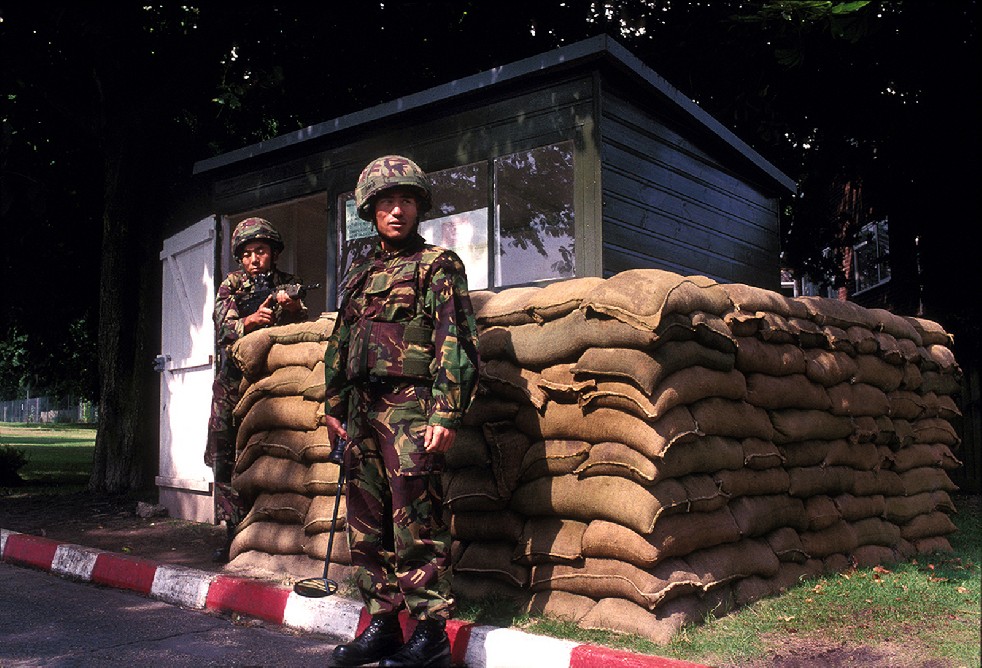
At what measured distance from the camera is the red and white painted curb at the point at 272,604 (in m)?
3.49

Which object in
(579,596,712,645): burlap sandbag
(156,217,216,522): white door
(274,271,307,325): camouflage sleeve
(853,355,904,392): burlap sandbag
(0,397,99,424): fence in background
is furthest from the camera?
(0,397,99,424): fence in background

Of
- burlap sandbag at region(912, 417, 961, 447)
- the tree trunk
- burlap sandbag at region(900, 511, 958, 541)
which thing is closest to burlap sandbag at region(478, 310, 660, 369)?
burlap sandbag at region(900, 511, 958, 541)

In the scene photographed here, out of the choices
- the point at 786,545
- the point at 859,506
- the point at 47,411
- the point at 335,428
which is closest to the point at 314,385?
the point at 335,428

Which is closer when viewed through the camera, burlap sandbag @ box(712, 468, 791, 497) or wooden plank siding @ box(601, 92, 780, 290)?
burlap sandbag @ box(712, 468, 791, 497)

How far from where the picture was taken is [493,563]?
14.2 feet

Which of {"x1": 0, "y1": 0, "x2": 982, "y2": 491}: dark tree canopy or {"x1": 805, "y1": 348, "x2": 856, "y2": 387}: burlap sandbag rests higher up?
{"x1": 0, "y1": 0, "x2": 982, "y2": 491}: dark tree canopy

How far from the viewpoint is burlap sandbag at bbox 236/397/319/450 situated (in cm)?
538

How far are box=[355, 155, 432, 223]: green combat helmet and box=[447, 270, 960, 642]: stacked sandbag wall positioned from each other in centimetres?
95

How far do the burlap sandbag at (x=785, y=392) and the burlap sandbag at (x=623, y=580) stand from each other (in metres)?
1.28

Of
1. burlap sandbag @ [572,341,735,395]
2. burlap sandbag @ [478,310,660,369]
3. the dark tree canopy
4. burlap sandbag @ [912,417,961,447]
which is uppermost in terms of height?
the dark tree canopy

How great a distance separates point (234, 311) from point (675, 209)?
167 inches

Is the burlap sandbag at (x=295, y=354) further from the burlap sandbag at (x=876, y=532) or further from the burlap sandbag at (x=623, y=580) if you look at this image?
the burlap sandbag at (x=876, y=532)

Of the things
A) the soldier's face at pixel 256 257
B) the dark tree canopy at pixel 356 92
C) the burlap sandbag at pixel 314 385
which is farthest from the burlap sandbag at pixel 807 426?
the dark tree canopy at pixel 356 92

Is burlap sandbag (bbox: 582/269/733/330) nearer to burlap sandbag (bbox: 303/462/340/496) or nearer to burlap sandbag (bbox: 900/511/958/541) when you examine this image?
burlap sandbag (bbox: 303/462/340/496)
